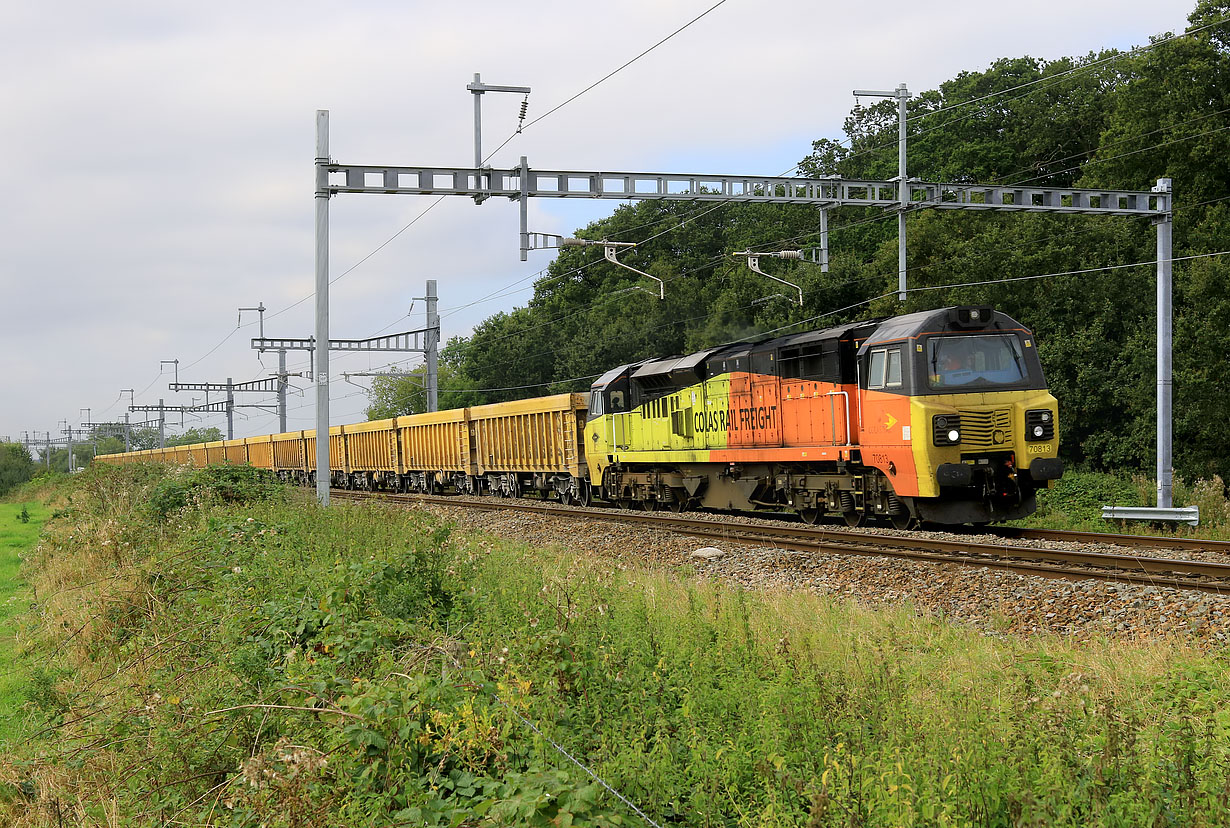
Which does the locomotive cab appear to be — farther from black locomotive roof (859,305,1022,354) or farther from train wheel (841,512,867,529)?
train wheel (841,512,867,529)

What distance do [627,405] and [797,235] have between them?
33.4 m

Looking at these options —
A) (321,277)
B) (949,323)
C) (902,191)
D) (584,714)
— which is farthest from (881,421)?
(584,714)

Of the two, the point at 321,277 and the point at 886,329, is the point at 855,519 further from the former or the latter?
the point at 321,277

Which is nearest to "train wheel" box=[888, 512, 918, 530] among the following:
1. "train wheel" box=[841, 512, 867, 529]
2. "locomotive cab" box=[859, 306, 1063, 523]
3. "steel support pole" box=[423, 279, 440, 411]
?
"locomotive cab" box=[859, 306, 1063, 523]

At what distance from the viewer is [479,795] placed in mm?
4875

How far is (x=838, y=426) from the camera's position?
17578 millimetres

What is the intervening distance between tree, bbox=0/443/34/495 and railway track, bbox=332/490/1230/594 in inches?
2335

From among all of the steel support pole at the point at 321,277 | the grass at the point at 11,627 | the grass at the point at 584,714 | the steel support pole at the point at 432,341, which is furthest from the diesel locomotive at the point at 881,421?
the steel support pole at the point at 432,341

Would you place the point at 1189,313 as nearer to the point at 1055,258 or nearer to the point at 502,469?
the point at 1055,258

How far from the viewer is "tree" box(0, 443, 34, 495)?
6469cm

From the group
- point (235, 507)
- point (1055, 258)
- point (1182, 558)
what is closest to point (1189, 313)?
point (1055, 258)

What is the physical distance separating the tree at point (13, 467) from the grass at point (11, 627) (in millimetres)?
40963

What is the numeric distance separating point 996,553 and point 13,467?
71077 millimetres

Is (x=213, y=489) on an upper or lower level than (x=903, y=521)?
upper
